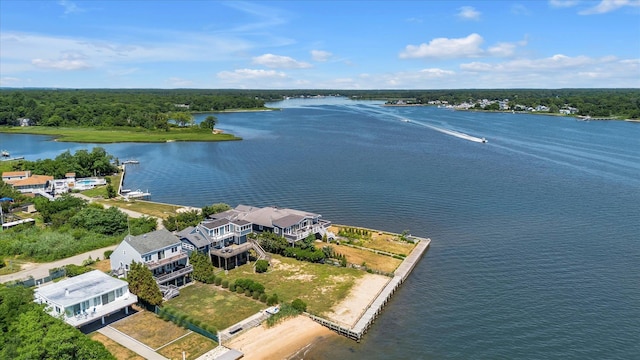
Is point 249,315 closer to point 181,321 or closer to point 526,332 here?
point 181,321

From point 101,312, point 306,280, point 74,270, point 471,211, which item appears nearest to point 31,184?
point 74,270

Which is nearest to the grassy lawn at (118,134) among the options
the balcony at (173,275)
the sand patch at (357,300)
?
the balcony at (173,275)

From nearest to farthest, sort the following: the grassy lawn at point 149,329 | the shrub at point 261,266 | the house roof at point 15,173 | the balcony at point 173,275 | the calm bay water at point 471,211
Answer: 1. the grassy lawn at point 149,329
2. the calm bay water at point 471,211
3. the balcony at point 173,275
4. the shrub at point 261,266
5. the house roof at point 15,173

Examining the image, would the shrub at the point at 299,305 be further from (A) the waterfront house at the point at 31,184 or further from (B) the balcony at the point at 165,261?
(A) the waterfront house at the point at 31,184

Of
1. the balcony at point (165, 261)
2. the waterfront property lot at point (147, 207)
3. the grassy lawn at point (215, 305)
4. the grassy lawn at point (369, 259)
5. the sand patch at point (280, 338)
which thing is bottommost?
the sand patch at point (280, 338)

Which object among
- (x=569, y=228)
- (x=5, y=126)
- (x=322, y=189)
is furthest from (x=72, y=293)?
(x=5, y=126)

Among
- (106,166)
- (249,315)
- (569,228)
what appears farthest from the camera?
(106,166)

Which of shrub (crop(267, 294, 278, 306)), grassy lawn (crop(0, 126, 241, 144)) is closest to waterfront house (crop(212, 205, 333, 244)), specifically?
shrub (crop(267, 294, 278, 306))
